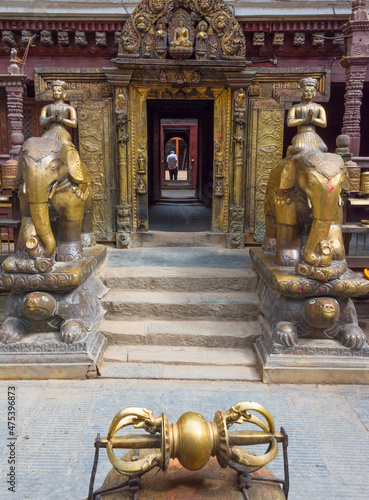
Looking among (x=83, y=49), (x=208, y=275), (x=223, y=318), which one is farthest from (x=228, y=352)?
(x=83, y=49)

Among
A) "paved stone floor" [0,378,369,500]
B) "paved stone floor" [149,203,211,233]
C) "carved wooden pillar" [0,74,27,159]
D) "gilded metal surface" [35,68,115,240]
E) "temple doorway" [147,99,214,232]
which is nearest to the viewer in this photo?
"paved stone floor" [0,378,369,500]

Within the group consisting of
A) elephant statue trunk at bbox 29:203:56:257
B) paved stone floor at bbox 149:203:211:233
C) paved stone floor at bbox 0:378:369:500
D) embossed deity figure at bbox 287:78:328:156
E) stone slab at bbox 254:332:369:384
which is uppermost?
embossed deity figure at bbox 287:78:328:156

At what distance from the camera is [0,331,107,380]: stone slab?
360 centimetres

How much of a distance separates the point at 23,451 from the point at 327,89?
5.58 meters

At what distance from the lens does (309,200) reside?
3.69m

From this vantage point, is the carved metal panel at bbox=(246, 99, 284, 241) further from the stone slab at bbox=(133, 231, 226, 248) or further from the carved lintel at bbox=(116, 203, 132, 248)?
the carved lintel at bbox=(116, 203, 132, 248)

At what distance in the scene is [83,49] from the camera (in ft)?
21.8

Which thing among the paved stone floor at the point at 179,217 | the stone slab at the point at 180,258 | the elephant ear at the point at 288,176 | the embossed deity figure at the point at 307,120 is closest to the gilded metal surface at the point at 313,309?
the elephant ear at the point at 288,176

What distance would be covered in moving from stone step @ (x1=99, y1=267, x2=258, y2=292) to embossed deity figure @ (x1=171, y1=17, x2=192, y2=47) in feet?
9.92

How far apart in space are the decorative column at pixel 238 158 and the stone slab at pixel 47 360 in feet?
Answer: 9.88

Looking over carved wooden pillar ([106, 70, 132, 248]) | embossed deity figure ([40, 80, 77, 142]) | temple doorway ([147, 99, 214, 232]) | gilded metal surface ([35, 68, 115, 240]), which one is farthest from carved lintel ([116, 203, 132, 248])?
embossed deity figure ([40, 80, 77, 142])

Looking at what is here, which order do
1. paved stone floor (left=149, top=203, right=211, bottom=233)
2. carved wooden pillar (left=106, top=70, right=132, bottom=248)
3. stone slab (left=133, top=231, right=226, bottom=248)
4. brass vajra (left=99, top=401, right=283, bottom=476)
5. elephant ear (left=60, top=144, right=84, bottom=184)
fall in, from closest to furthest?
brass vajra (left=99, top=401, right=283, bottom=476) → elephant ear (left=60, top=144, right=84, bottom=184) → carved wooden pillar (left=106, top=70, right=132, bottom=248) → stone slab (left=133, top=231, right=226, bottom=248) → paved stone floor (left=149, top=203, right=211, bottom=233)

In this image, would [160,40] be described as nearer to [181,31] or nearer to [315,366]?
[181,31]

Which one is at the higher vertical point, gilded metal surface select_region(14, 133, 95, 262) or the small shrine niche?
the small shrine niche
